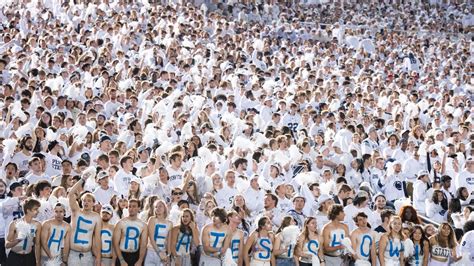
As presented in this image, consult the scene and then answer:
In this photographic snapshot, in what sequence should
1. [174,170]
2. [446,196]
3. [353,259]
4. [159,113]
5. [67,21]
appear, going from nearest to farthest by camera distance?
[353,259], [174,170], [446,196], [159,113], [67,21]

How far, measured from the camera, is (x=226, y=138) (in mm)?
16422

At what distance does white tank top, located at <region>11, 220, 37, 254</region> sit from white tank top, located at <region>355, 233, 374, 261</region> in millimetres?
3695

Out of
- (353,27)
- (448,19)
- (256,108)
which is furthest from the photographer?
(448,19)

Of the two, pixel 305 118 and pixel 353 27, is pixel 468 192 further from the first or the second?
pixel 353 27

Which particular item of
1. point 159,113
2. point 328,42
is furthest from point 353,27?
point 159,113

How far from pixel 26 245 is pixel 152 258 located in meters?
1.41

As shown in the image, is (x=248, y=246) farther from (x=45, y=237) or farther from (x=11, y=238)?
(x=11, y=238)

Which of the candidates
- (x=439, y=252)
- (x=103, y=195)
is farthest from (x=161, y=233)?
(x=439, y=252)

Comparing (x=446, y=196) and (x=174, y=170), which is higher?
(x=174, y=170)

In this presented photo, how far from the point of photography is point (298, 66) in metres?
24.0

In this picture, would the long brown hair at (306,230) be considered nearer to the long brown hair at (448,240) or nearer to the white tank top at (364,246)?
the white tank top at (364,246)

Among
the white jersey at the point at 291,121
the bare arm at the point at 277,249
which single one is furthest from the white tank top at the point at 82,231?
the white jersey at the point at 291,121

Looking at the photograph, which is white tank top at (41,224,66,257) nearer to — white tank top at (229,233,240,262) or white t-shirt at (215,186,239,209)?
white tank top at (229,233,240,262)

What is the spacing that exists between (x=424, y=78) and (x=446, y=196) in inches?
393
